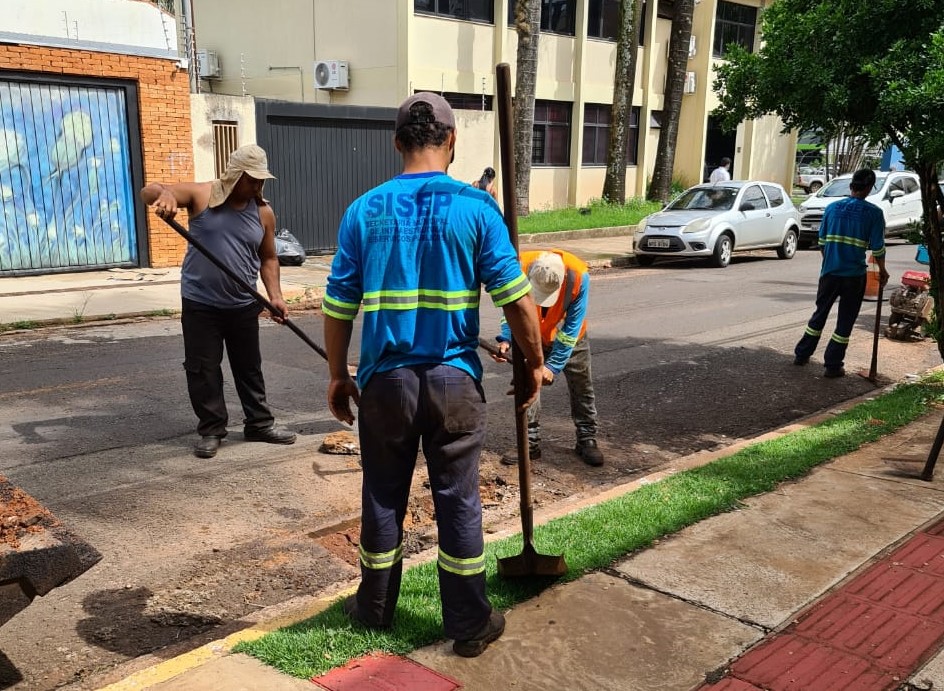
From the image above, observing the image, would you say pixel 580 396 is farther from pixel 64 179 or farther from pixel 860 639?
pixel 64 179

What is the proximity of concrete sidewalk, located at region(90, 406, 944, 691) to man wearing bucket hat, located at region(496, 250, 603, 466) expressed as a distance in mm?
1113

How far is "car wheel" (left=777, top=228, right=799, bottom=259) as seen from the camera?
19156mm

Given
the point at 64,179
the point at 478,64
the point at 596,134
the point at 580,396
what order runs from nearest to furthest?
the point at 580,396, the point at 64,179, the point at 478,64, the point at 596,134

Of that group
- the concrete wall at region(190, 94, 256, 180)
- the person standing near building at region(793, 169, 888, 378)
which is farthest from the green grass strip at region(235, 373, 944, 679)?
the concrete wall at region(190, 94, 256, 180)

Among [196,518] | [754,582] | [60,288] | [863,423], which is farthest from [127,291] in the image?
[754,582]

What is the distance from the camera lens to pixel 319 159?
57.0 ft

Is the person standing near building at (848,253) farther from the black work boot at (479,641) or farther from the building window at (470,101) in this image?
the building window at (470,101)

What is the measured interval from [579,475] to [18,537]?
3773 millimetres

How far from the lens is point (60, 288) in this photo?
41.6 feet

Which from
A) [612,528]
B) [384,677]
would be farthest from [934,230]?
[384,677]

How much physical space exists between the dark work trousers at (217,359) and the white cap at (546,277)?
1970 millimetres

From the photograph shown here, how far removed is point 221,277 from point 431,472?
9.74ft

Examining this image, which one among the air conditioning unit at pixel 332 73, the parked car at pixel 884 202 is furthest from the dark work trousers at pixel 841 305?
the air conditioning unit at pixel 332 73

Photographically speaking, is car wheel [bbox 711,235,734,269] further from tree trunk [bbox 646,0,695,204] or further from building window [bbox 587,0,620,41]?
building window [bbox 587,0,620,41]
